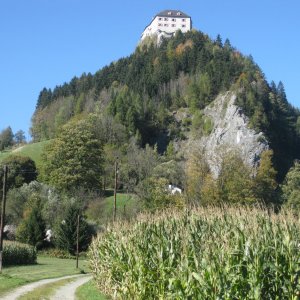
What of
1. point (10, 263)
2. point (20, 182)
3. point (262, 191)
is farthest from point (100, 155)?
point (10, 263)

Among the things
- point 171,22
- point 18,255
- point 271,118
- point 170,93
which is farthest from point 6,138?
point 18,255

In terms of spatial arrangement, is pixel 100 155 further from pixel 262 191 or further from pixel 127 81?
pixel 127 81

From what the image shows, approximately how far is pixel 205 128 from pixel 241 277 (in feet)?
384

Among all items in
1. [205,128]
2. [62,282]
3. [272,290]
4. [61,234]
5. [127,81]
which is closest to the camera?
[272,290]

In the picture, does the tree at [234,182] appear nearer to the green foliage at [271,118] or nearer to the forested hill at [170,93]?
the green foliage at [271,118]

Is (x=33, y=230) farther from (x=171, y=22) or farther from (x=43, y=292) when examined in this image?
(x=171, y=22)

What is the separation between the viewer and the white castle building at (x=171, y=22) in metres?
182

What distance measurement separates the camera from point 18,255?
49094 mm

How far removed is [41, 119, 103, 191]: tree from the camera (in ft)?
277

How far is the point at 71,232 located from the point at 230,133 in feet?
224

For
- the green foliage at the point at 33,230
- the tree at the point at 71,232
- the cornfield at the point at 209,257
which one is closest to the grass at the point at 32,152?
the green foliage at the point at 33,230

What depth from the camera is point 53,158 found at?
88.1m

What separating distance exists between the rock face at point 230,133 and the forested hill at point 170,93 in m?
2.14

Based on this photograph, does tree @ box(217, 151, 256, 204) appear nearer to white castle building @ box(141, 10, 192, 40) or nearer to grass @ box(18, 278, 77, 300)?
grass @ box(18, 278, 77, 300)
